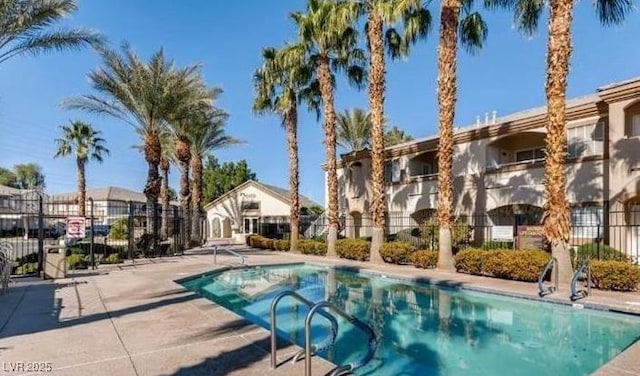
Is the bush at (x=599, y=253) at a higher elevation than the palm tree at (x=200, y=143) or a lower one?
lower

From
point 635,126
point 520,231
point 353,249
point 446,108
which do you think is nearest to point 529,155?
point 635,126

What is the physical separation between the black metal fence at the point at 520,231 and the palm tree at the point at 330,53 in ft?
11.9

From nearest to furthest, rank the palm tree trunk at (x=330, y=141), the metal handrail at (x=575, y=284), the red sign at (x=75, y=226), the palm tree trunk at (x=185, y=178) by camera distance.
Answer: the metal handrail at (x=575, y=284), the red sign at (x=75, y=226), the palm tree trunk at (x=330, y=141), the palm tree trunk at (x=185, y=178)

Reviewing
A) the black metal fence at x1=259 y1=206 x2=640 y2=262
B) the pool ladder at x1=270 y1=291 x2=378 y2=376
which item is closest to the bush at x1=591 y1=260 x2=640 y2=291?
the black metal fence at x1=259 y1=206 x2=640 y2=262

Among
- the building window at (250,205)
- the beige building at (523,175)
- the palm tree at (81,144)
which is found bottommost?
the building window at (250,205)

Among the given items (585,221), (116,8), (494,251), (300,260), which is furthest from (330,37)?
(585,221)

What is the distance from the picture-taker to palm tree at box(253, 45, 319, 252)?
81.7 feet

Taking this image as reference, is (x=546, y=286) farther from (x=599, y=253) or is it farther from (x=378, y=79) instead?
(x=378, y=79)

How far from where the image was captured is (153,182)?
24203mm

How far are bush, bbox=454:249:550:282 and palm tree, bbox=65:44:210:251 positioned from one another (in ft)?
52.1

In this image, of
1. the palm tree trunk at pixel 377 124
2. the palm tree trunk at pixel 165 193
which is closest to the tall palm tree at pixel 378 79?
the palm tree trunk at pixel 377 124

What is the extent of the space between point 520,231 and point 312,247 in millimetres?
10937

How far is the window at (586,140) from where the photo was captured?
18.5 m

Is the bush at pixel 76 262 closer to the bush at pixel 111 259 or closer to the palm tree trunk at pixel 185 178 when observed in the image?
the bush at pixel 111 259
